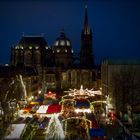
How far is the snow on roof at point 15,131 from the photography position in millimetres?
23516

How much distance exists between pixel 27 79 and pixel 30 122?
32.4 meters

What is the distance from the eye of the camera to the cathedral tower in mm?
85062

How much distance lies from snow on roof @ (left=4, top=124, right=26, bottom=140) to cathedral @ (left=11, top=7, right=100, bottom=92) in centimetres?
5346

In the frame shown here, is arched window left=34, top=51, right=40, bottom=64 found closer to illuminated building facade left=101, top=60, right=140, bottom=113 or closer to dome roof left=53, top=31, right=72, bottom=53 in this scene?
dome roof left=53, top=31, right=72, bottom=53

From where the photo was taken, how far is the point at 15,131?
2486 cm

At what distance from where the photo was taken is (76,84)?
82812 millimetres

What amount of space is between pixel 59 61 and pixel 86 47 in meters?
7.32

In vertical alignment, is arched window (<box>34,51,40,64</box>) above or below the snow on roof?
above

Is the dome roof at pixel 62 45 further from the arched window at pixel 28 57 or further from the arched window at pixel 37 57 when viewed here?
the arched window at pixel 28 57

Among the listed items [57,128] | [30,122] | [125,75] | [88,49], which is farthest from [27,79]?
[57,128]

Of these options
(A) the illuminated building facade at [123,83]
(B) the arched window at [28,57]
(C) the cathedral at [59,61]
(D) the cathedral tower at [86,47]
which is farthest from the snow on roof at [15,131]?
(B) the arched window at [28,57]

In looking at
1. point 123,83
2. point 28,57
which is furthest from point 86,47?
point 123,83

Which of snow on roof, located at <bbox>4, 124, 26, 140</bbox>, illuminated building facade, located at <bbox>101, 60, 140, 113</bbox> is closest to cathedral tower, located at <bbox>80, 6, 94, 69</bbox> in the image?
illuminated building facade, located at <bbox>101, 60, 140, 113</bbox>

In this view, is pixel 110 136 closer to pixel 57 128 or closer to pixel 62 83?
pixel 57 128
